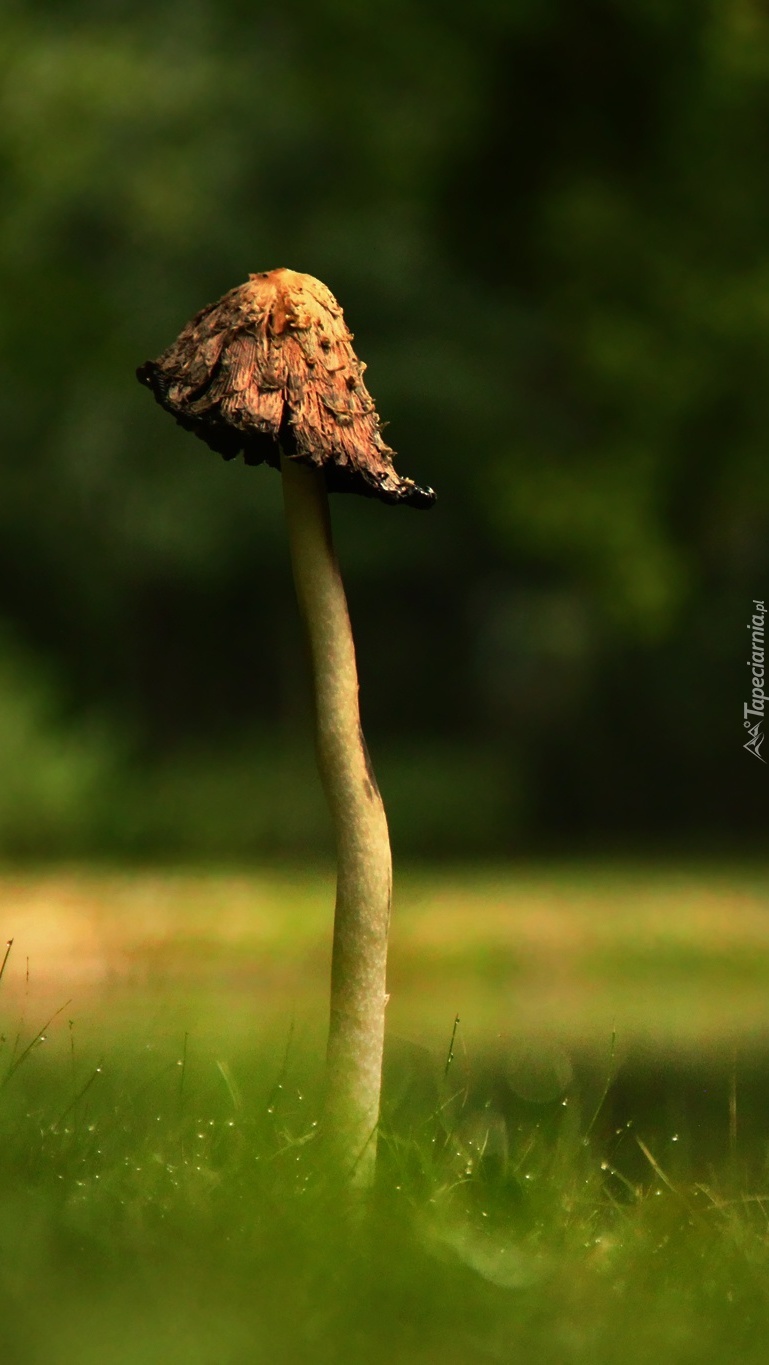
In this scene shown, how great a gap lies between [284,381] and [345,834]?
1.81 ft

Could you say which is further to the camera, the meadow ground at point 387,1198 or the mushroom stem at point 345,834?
the mushroom stem at point 345,834

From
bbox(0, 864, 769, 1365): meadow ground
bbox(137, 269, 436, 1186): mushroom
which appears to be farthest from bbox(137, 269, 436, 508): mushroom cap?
bbox(0, 864, 769, 1365): meadow ground

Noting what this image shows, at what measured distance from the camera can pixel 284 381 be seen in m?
1.72

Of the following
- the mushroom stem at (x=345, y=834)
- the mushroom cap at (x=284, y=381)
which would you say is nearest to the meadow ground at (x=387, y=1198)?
the mushroom stem at (x=345, y=834)

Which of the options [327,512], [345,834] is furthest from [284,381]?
[345,834]

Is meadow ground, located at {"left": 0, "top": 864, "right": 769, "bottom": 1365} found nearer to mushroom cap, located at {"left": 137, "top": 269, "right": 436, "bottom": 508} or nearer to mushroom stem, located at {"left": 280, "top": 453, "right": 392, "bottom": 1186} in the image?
mushroom stem, located at {"left": 280, "top": 453, "right": 392, "bottom": 1186}

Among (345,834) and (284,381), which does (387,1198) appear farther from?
(284,381)

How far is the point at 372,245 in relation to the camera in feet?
25.3

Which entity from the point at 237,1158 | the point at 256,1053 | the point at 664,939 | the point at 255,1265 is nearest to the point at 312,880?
the point at 664,939

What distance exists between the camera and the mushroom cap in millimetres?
1703

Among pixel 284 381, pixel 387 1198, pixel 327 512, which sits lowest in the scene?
pixel 387 1198

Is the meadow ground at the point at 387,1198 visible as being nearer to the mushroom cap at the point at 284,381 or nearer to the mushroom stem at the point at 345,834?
the mushroom stem at the point at 345,834

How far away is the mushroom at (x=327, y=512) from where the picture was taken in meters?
A: 1.73

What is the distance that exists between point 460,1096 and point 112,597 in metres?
7.08
